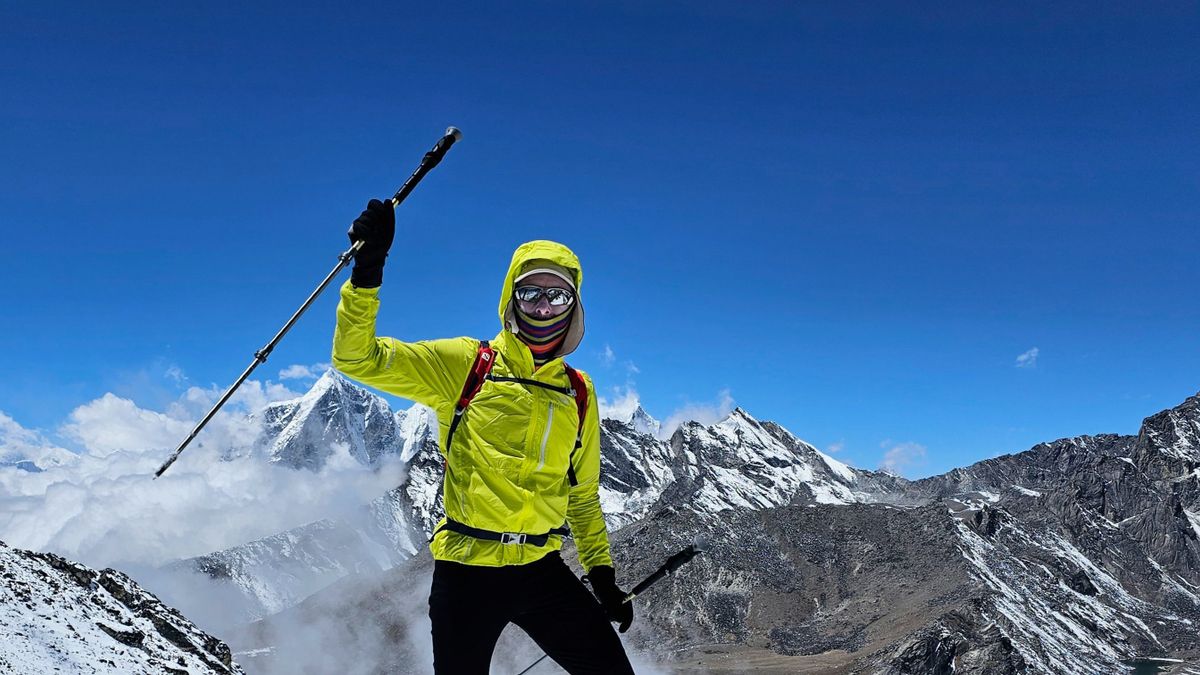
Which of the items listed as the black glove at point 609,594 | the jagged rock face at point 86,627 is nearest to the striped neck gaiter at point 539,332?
the black glove at point 609,594

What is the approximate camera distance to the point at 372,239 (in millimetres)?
6945

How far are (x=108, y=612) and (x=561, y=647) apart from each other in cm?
3044

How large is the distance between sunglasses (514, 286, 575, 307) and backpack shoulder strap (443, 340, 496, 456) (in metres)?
0.75

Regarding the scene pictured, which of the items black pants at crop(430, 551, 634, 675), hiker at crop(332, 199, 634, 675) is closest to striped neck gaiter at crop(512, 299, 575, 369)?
hiker at crop(332, 199, 634, 675)

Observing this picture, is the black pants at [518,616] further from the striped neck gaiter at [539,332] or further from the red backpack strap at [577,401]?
the striped neck gaiter at [539,332]

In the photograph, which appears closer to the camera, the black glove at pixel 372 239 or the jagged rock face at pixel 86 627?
the black glove at pixel 372 239

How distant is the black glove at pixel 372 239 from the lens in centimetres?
679

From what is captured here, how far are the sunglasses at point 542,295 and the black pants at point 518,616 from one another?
8.67 feet

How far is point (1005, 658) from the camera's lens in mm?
117688

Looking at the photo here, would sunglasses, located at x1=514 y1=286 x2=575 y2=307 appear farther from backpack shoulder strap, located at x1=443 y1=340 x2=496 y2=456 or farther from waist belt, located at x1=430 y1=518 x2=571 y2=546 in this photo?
waist belt, located at x1=430 y1=518 x2=571 y2=546

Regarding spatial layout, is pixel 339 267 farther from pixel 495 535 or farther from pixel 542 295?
pixel 495 535

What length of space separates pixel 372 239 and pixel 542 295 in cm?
187

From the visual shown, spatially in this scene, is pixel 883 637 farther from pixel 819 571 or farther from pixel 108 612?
pixel 108 612

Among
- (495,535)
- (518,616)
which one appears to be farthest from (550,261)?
(518,616)
